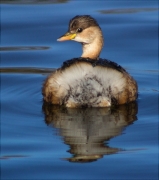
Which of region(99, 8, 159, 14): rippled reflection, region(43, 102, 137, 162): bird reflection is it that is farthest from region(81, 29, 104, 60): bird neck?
region(99, 8, 159, 14): rippled reflection

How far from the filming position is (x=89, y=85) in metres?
9.07

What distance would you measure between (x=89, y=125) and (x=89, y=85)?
1.47ft

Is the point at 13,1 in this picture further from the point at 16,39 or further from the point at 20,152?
the point at 20,152

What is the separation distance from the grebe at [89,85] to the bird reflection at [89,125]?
9cm

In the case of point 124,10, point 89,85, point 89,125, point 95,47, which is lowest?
point 89,125

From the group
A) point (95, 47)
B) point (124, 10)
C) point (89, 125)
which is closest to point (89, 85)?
point (89, 125)

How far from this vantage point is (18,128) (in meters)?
8.77

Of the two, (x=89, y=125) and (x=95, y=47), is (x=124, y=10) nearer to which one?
(x=95, y=47)

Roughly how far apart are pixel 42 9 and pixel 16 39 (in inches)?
69.5

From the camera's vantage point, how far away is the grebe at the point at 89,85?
9.00 m

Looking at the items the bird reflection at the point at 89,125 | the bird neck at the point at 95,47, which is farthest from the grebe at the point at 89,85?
the bird neck at the point at 95,47

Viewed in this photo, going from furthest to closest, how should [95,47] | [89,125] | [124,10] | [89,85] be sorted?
1. [124,10]
2. [95,47]
3. [89,85]
4. [89,125]

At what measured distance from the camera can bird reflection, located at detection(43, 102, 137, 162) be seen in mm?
8086

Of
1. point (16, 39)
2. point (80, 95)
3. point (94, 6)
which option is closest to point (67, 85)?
point (80, 95)
